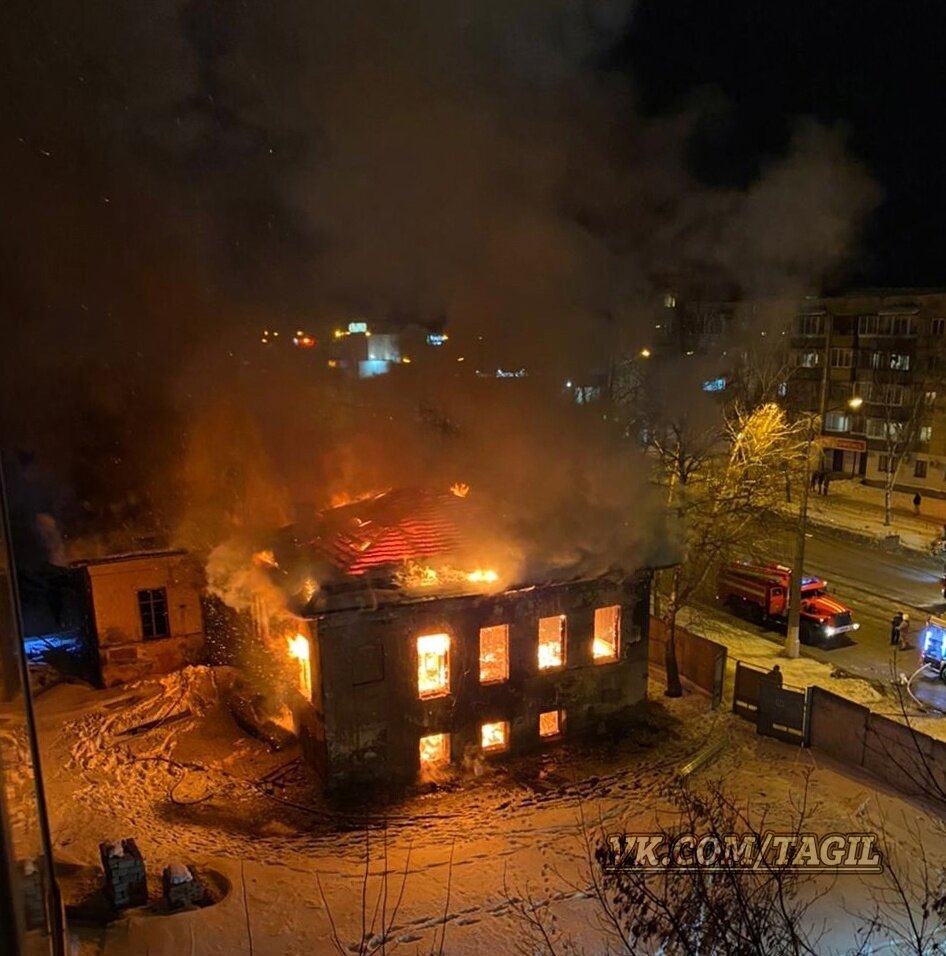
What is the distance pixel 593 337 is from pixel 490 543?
6.24m

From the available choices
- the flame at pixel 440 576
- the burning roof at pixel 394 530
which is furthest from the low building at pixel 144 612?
the flame at pixel 440 576

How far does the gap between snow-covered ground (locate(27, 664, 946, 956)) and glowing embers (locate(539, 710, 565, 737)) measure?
58 cm

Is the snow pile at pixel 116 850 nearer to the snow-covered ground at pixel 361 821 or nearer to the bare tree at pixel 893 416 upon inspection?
the snow-covered ground at pixel 361 821

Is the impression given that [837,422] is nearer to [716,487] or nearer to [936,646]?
[716,487]

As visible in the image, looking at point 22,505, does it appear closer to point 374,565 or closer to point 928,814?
point 374,565

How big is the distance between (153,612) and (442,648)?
861 cm

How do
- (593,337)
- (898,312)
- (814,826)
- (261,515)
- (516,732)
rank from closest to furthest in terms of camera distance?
(814,826), (516,732), (593,337), (261,515), (898,312)

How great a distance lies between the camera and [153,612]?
19.4 m

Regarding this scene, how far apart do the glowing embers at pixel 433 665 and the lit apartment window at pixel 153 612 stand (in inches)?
317

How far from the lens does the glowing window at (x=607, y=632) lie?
16.8m

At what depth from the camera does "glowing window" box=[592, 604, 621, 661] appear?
1681 cm

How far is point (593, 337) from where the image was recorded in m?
19.0

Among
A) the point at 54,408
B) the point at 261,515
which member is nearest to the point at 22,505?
the point at 54,408

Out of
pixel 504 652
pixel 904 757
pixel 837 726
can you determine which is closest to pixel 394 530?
pixel 504 652
